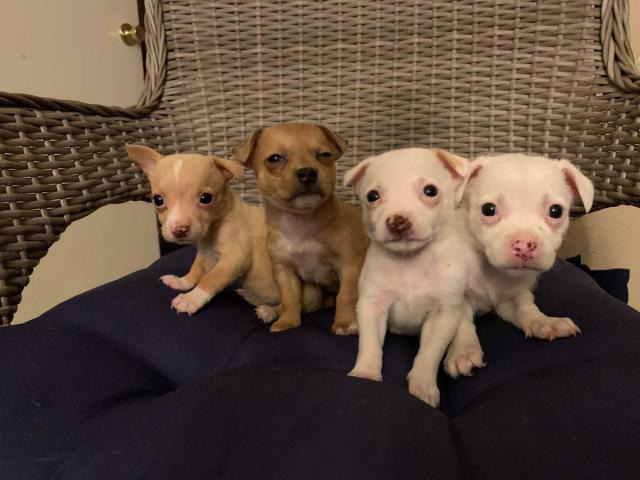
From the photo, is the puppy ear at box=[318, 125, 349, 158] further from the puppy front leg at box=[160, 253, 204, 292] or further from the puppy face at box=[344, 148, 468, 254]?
the puppy front leg at box=[160, 253, 204, 292]

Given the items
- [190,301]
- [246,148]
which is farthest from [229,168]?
[190,301]

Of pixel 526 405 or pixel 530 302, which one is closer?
pixel 526 405

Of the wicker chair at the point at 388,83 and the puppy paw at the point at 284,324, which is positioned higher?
the wicker chair at the point at 388,83

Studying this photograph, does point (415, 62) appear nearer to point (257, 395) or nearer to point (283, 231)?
point (283, 231)

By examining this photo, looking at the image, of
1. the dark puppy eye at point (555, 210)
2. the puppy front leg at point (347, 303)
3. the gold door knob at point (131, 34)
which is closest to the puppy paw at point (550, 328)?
the dark puppy eye at point (555, 210)

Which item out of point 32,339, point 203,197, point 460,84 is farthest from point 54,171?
point 460,84

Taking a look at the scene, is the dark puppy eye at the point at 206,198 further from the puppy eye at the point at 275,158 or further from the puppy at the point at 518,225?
the puppy at the point at 518,225

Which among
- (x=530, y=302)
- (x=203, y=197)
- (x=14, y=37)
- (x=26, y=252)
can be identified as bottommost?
(x=530, y=302)
